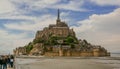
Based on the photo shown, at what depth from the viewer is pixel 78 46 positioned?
6171 inches

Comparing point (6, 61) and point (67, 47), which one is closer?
point (6, 61)

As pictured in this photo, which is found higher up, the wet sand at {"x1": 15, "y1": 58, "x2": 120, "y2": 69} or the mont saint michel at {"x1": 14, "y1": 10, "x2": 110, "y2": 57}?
the mont saint michel at {"x1": 14, "y1": 10, "x2": 110, "y2": 57}

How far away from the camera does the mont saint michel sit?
497ft

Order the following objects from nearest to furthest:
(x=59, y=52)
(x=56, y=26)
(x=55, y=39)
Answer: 1. (x=59, y=52)
2. (x=55, y=39)
3. (x=56, y=26)

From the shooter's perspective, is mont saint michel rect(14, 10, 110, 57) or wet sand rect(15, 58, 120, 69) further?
mont saint michel rect(14, 10, 110, 57)

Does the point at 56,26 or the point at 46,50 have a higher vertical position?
the point at 56,26

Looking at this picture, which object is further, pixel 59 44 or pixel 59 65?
pixel 59 44

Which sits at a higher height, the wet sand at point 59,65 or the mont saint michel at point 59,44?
the mont saint michel at point 59,44

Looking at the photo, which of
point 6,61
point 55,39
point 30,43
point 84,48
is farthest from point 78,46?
point 6,61

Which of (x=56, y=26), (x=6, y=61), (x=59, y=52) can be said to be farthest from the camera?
(x=56, y=26)

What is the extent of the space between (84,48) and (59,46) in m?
14.0

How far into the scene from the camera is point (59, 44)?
158m

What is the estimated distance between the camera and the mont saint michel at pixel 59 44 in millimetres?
151375

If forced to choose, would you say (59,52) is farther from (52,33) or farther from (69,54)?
(52,33)
